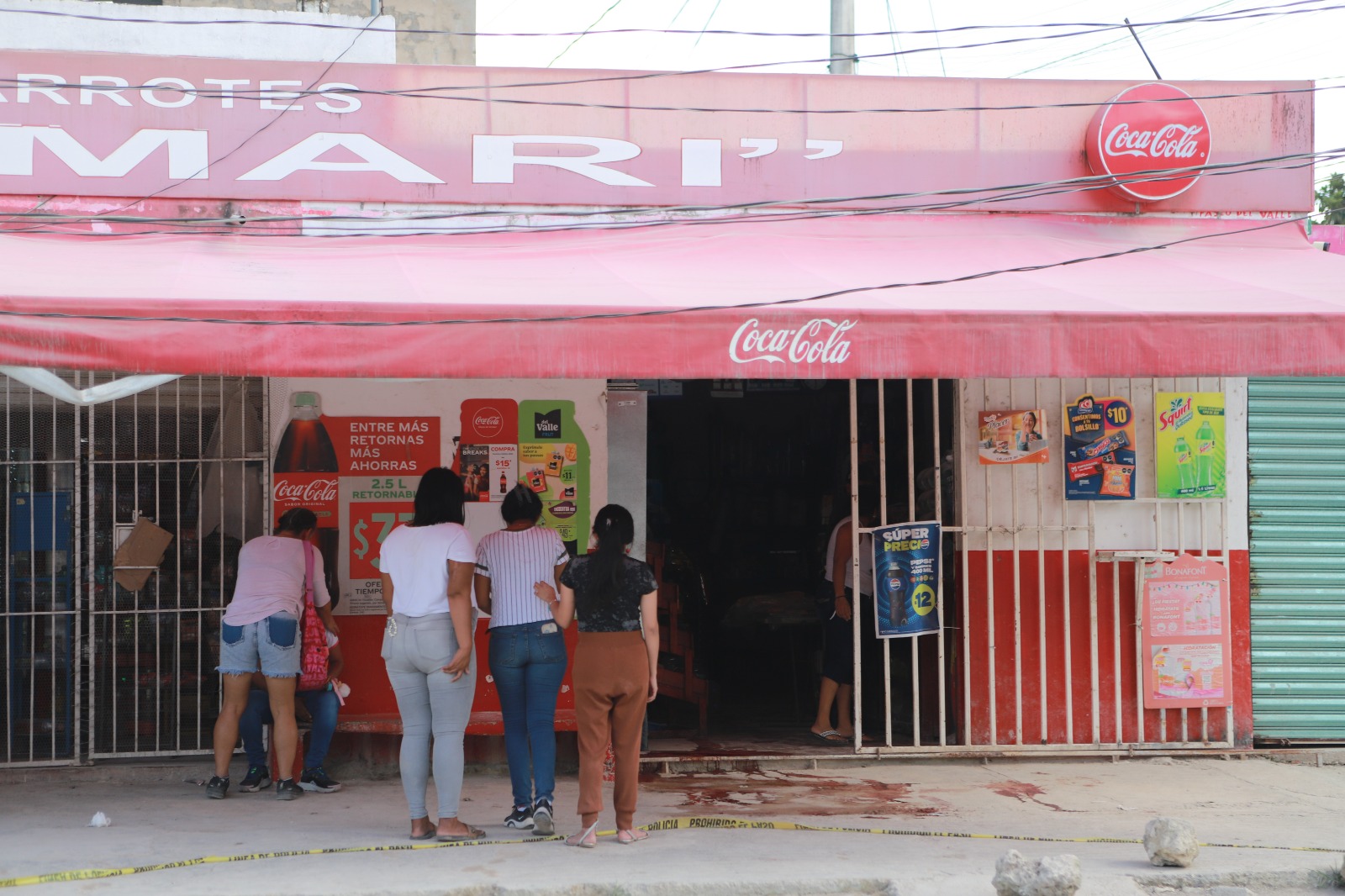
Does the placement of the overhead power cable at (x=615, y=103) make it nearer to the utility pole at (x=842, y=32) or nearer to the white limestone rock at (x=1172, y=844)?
the utility pole at (x=842, y=32)

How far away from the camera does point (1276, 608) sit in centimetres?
761

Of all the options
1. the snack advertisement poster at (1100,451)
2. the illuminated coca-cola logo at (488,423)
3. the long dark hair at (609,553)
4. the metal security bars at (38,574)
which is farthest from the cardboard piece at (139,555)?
the snack advertisement poster at (1100,451)

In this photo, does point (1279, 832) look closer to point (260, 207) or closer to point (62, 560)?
point (260, 207)

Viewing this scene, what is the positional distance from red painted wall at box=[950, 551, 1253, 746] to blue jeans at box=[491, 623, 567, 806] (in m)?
2.96

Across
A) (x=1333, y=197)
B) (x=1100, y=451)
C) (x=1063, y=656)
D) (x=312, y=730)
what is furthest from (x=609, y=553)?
(x=1333, y=197)

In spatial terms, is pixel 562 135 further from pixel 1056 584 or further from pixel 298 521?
pixel 1056 584

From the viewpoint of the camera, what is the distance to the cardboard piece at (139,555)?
7.07 metres

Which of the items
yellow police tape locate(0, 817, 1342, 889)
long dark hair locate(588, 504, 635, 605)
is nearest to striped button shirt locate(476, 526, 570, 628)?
long dark hair locate(588, 504, 635, 605)

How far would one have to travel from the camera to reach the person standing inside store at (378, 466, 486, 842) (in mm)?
5512

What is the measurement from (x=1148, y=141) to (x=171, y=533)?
6.30m

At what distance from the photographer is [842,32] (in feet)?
32.3

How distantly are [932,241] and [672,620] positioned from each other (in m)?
2.97

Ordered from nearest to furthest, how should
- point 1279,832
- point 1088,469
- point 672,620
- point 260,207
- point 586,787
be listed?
point 586,787 < point 1279,832 < point 260,207 < point 1088,469 < point 672,620

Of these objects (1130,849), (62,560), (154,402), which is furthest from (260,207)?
(1130,849)
